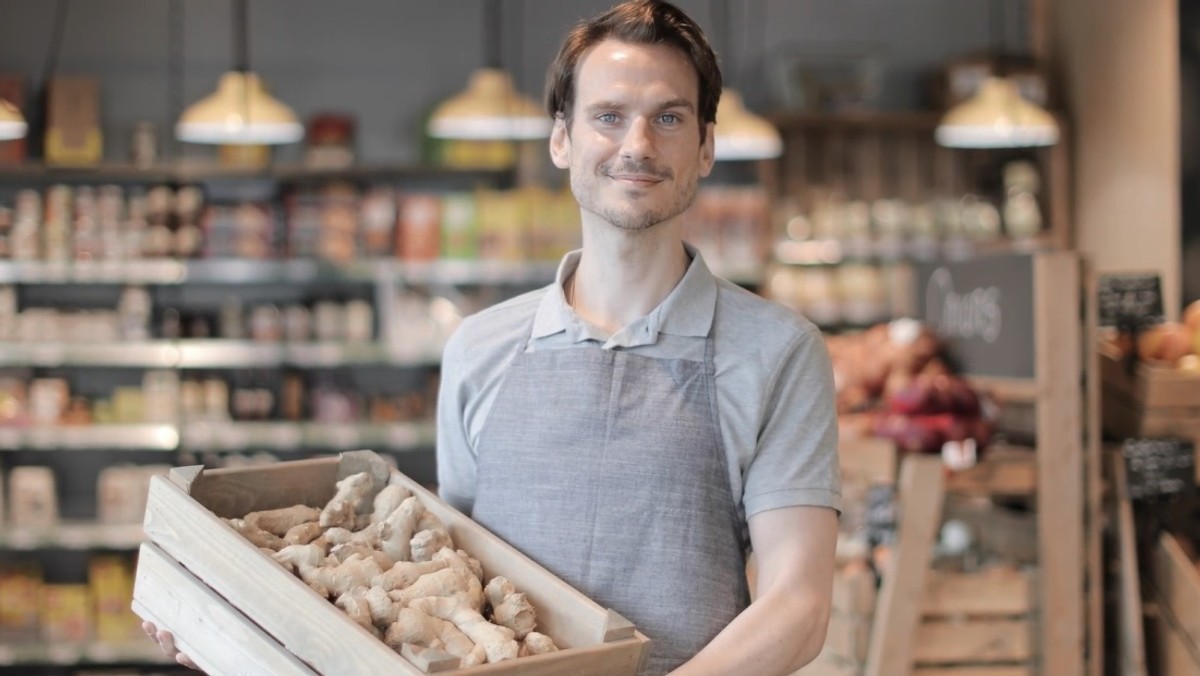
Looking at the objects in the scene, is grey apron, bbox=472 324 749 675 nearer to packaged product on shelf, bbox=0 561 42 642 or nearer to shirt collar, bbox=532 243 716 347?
shirt collar, bbox=532 243 716 347

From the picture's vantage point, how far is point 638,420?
5.98ft

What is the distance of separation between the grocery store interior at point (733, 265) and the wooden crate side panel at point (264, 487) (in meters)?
1.66

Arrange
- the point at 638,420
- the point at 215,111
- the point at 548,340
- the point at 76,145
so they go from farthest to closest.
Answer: the point at 76,145, the point at 215,111, the point at 548,340, the point at 638,420

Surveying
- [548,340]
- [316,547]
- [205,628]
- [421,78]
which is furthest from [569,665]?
[421,78]

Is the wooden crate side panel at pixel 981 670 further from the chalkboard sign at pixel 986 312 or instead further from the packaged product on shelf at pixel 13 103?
the packaged product on shelf at pixel 13 103

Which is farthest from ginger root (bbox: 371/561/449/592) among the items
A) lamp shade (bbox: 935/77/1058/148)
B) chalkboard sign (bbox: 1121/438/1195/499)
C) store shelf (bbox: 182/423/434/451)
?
lamp shade (bbox: 935/77/1058/148)

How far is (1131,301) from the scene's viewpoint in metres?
3.64

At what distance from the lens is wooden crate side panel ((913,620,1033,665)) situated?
3.28 m

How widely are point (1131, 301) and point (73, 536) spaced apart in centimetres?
434

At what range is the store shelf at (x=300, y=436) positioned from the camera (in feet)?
19.7

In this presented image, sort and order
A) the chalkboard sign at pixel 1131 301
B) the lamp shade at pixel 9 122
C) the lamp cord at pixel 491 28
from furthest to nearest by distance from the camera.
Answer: the lamp cord at pixel 491 28 < the lamp shade at pixel 9 122 < the chalkboard sign at pixel 1131 301

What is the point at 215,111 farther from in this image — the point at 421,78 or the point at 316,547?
the point at 316,547

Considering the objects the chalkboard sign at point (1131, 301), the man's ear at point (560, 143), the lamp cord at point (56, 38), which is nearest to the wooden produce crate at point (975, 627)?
the chalkboard sign at point (1131, 301)

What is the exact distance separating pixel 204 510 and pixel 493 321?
0.57 m
